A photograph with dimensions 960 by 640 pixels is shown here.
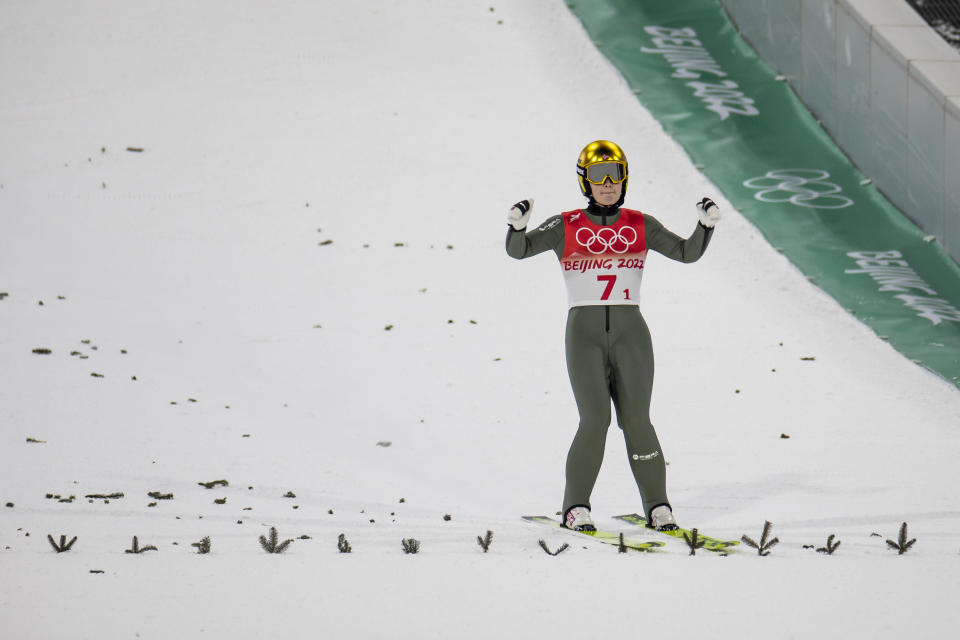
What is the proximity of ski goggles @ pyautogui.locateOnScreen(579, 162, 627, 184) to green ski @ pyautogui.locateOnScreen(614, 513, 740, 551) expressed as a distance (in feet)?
5.29

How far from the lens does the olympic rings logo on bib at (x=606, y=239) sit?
5789mm

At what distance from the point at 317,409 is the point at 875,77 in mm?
6660

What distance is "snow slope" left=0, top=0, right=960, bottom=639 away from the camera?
437 cm

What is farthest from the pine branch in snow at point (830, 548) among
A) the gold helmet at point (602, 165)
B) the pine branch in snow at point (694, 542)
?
the gold helmet at point (602, 165)

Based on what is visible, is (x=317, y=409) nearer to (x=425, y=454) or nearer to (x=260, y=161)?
(x=425, y=454)

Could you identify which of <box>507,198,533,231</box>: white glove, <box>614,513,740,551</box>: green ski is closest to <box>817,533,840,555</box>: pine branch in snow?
<box>614,513,740,551</box>: green ski

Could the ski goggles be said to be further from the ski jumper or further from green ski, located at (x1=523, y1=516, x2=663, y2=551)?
green ski, located at (x1=523, y1=516, x2=663, y2=551)

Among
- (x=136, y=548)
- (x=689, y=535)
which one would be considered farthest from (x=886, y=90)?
(x=136, y=548)

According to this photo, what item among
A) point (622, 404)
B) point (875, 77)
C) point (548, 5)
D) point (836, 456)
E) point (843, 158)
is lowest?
point (836, 456)

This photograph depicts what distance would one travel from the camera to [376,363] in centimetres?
862

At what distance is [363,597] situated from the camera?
4.23 meters

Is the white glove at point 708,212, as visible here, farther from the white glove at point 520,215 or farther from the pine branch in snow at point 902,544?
the pine branch in snow at point 902,544

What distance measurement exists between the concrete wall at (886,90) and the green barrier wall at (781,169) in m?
0.18

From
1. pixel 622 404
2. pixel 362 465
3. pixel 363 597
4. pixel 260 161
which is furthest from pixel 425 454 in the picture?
pixel 260 161
